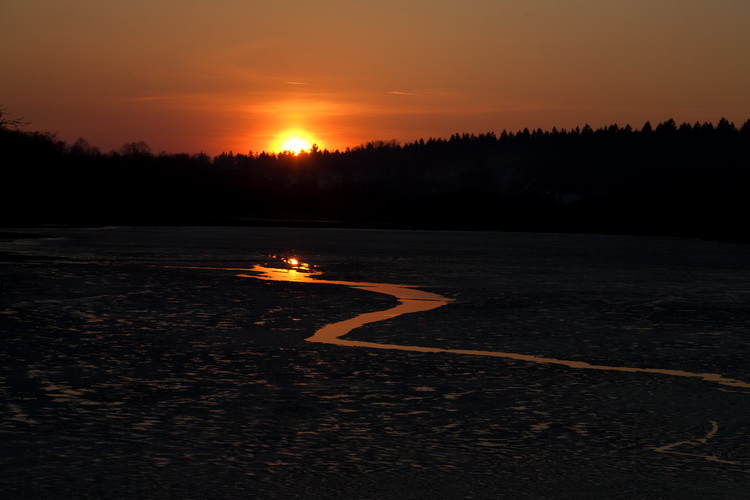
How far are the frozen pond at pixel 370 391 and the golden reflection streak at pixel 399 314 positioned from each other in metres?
0.07

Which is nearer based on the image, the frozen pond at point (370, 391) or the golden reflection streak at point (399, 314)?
the frozen pond at point (370, 391)

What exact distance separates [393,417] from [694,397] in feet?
12.2

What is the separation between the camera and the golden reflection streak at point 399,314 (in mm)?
13156

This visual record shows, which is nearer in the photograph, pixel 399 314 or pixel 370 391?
pixel 370 391

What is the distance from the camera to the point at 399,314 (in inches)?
771

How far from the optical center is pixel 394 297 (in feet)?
75.8

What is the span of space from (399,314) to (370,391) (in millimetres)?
8136

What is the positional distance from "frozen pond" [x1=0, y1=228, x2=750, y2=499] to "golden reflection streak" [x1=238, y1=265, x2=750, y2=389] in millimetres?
74

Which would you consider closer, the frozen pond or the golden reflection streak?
the frozen pond

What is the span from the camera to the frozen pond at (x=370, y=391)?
25.8ft

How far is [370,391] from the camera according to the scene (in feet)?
37.7

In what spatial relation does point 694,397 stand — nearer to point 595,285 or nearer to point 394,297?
point 394,297

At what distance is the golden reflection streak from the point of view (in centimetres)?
1316

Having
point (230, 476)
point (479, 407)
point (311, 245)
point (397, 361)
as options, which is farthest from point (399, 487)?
point (311, 245)
